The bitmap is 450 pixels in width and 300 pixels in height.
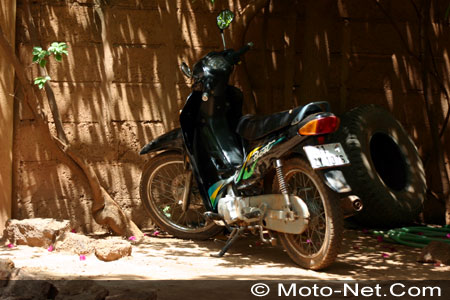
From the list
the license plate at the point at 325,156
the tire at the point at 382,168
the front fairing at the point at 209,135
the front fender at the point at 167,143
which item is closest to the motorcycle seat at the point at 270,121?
the license plate at the point at 325,156

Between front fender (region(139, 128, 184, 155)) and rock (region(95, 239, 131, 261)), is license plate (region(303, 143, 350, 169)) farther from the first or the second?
front fender (region(139, 128, 184, 155))

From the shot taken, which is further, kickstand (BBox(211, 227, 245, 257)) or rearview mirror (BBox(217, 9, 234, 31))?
rearview mirror (BBox(217, 9, 234, 31))

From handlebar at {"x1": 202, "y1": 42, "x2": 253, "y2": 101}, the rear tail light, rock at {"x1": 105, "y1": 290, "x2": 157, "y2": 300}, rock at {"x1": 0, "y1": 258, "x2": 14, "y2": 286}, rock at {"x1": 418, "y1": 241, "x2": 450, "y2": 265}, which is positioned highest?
handlebar at {"x1": 202, "y1": 42, "x2": 253, "y2": 101}

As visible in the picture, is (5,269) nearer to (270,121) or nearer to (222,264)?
(222,264)

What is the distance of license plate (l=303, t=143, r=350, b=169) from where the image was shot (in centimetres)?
420

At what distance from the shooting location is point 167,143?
5.62 metres

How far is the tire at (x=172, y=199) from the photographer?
5695 mm

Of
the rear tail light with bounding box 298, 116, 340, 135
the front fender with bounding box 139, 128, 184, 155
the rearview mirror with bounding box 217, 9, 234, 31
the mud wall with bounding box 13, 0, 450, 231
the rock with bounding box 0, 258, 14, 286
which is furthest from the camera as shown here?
the mud wall with bounding box 13, 0, 450, 231

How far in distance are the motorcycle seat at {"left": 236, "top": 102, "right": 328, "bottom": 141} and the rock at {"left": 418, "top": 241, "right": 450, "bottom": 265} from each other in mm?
1350

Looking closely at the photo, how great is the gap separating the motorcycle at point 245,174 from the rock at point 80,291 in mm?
1642

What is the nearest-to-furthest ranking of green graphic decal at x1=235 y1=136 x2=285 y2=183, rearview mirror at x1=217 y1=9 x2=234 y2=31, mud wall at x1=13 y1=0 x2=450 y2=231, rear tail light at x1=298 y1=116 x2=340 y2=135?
rear tail light at x1=298 y1=116 x2=340 y2=135, green graphic decal at x1=235 y1=136 x2=285 y2=183, rearview mirror at x1=217 y1=9 x2=234 y2=31, mud wall at x1=13 y1=0 x2=450 y2=231

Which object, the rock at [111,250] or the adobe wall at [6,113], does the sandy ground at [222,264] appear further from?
the adobe wall at [6,113]

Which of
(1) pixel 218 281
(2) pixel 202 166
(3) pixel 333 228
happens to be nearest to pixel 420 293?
(3) pixel 333 228

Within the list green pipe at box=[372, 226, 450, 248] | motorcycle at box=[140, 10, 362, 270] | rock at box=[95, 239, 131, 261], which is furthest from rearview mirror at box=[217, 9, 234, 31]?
green pipe at box=[372, 226, 450, 248]
